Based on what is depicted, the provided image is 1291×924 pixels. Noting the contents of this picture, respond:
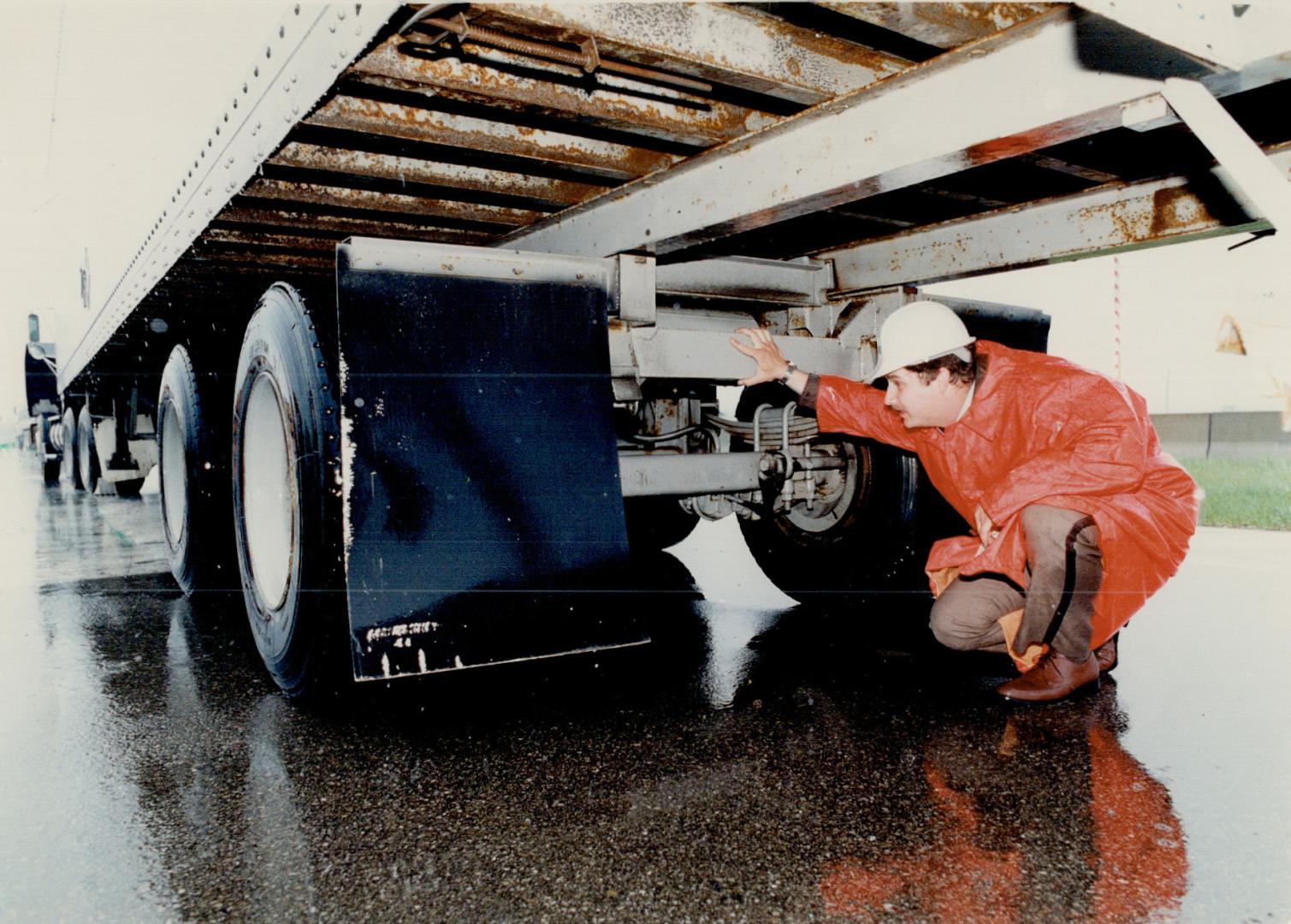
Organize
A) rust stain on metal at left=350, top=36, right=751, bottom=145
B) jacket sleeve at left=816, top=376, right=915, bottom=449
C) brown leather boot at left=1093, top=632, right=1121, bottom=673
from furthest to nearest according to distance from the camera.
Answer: jacket sleeve at left=816, top=376, right=915, bottom=449, brown leather boot at left=1093, top=632, right=1121, bottom=673, rust stain on metal at left=350, top=36, right=751, bottom=145

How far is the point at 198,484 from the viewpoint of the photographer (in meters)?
4.14

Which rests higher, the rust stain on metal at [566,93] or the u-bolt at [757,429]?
the rust stain on metal at [566,93]

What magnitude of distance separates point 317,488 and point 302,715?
771mm

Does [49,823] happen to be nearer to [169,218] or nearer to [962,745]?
[962,745]

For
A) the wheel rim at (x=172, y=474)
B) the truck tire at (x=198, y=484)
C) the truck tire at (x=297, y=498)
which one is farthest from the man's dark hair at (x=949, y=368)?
the wheel rim at (x=172, y=474)

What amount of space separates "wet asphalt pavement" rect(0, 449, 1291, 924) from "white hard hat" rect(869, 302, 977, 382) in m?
1.07

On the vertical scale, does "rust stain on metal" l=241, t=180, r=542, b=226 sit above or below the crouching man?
above

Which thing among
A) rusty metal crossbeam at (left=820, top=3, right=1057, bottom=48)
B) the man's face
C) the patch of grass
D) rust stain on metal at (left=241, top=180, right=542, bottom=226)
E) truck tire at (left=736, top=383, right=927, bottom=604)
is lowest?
the patch of grass

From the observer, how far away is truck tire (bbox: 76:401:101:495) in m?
11.2

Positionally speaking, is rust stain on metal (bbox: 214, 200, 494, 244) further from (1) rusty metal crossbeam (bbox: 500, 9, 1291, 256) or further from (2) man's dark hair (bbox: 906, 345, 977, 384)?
(2) man's dark hair (bbox: 906, 345, 977, 384)

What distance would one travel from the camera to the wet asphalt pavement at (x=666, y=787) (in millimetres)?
1720

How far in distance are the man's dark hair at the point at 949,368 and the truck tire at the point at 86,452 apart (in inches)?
420

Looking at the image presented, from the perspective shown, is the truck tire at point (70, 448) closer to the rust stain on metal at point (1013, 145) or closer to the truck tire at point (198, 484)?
the truck tire at point (198, 484)

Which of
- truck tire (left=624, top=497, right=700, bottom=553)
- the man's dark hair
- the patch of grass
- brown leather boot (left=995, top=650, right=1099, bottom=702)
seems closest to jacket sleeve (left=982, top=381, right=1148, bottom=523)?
the man's dark hair
